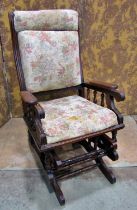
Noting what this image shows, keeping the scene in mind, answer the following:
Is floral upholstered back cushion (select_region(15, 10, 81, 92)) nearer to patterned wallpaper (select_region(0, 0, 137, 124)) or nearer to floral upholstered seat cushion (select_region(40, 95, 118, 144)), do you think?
floral upholstered seat cushion (select_region(40, 95, 118, 144))

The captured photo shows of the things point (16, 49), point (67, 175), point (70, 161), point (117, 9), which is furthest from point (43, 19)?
point (67, 175)

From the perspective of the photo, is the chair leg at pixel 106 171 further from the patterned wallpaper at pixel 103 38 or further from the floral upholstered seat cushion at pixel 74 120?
the patterned wallpaper at pixel 103 38

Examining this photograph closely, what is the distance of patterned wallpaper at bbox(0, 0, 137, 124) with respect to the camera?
2021 millimetres

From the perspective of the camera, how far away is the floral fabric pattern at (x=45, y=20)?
1.55 metres

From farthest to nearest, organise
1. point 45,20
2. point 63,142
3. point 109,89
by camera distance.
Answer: point 45,20 < point 109,89 < point 63,142

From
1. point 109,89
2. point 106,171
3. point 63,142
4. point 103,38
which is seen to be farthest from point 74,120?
point 103,38

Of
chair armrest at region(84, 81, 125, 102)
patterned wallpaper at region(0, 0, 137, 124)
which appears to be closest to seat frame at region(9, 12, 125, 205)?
chair armrest at region(84, 81, 125, 102)

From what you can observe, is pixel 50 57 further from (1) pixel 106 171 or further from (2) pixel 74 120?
(1) pixel 106 171

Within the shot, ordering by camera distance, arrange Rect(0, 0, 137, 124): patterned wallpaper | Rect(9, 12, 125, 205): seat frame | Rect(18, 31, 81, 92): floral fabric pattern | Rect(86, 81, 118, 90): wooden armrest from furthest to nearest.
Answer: Rect(0, 0, 137, 124): patterned wallpaper < Rect(18, 31, 81, 92): floral fabric pattern < Rect(86, 81, 118, 90): wooden armrest < Rect(9, 12, 125, 205): seat frame

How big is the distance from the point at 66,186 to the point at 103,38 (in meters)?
1.49

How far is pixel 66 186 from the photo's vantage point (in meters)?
1.48

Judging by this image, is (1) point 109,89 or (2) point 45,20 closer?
(1) point 109,89

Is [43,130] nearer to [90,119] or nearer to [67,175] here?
[90,119]

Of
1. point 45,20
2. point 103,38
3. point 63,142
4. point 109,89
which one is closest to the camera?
point 63,142
